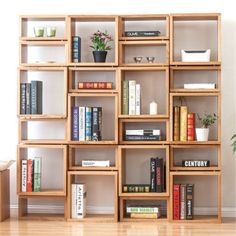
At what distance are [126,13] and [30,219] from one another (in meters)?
2.12

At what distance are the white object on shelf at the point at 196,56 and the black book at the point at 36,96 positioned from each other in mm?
1323

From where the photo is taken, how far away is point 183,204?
5.61m

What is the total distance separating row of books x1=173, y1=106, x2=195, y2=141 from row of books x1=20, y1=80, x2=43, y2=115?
123 cm

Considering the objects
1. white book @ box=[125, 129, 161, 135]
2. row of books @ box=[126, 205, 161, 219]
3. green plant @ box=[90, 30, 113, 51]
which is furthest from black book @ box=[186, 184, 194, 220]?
green plant @ box=[90, 30, 113, 51]

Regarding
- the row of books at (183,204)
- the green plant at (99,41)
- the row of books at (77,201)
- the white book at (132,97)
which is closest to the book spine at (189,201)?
the row of books at (183,204)

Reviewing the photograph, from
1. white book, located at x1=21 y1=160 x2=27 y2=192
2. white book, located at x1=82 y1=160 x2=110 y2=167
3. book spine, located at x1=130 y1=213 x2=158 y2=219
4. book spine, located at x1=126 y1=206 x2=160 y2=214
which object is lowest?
book spine, located at x1=130 y1=213 x2=158 y2=219

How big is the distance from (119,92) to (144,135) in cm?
45

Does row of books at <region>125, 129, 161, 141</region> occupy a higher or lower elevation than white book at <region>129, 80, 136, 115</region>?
lower

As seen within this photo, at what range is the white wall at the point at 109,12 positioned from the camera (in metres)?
5.89

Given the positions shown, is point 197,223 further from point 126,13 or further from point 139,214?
point 126,13

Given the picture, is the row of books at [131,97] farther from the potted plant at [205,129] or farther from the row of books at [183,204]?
the row of books at [183,204]

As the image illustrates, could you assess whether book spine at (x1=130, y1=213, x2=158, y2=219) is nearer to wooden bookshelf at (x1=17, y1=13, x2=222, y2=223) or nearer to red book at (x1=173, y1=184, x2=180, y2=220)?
wooden bookshelf at (x1=17, y1=13, x2=222, y2=223)

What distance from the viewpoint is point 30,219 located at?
5695 mm

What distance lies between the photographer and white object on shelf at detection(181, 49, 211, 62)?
5609 millimetres
